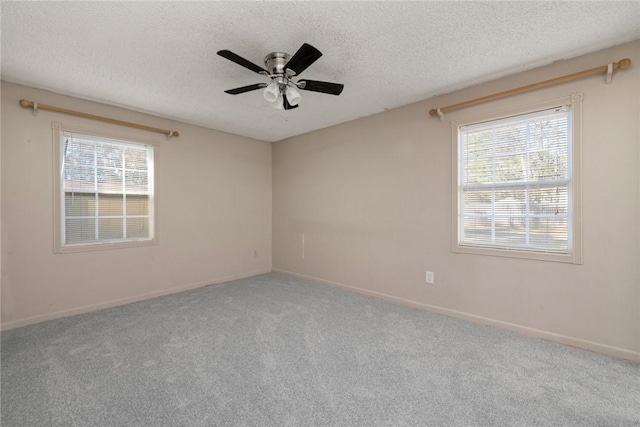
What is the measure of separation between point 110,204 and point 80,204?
28 cm

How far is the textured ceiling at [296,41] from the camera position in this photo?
178cm

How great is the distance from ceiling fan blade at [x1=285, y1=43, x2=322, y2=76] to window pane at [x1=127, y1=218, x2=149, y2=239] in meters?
2.89

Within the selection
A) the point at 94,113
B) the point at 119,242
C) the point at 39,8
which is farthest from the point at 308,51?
the point at 119,242

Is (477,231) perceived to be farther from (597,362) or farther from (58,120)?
(58,120)

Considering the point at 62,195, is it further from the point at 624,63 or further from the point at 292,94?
the point at 624,63

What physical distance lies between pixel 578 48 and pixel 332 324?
3.10m

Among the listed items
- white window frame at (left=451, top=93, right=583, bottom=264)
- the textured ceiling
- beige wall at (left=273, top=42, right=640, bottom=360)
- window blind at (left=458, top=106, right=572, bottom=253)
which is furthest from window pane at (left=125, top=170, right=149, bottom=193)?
white window frame at (left=451, top=93, right=583, bottom=264)

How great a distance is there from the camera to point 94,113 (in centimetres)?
322

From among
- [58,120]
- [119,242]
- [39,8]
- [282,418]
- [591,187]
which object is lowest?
[282,418]

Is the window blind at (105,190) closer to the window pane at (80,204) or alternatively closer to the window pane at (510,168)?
the window pane at (80,204)

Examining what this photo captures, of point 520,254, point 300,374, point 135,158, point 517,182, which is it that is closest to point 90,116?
point 135,158

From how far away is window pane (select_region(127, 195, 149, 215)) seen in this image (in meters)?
3.57

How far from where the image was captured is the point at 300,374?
1.96m

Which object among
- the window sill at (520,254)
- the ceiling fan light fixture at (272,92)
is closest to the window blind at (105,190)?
the ceiling fan light fixture at (272,92)
